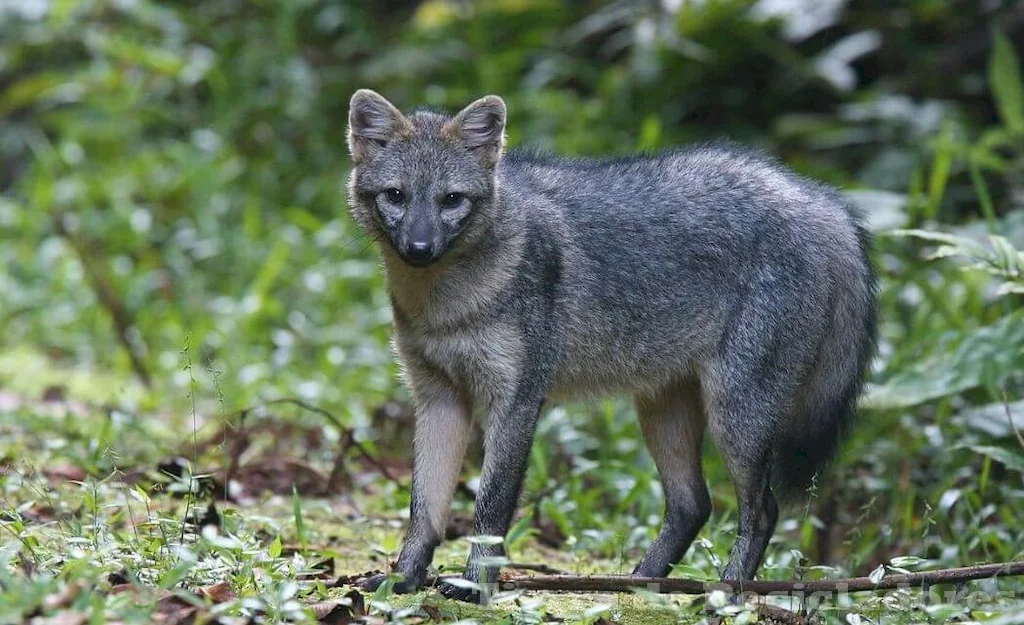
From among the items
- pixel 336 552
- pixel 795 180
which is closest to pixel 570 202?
pixel 795 180

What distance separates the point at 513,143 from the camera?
11.1m

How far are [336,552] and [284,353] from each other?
389 centimetres

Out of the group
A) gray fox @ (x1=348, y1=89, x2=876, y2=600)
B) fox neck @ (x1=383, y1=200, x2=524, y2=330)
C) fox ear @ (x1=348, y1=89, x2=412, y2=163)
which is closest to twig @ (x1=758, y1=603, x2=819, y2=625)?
gray fox @ (x1=348, y1=89, x2=876, y2=600)

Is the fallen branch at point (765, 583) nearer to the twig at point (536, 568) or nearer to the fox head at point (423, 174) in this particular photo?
the twig at point (536, 568)

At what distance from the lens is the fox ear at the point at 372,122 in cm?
555

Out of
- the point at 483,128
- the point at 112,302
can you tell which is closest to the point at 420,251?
the point at 483,128

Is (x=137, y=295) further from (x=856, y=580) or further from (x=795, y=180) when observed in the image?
(x=856, y=580)

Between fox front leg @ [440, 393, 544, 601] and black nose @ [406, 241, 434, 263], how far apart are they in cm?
70

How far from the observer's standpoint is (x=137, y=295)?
34.3ft

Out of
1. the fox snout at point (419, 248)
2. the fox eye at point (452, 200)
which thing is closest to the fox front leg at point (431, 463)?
the fox snout at point (419, 248)

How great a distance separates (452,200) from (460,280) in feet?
1.08

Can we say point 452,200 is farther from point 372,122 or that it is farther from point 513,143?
point 513,143

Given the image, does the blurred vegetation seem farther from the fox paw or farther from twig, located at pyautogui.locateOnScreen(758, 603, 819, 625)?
the fox paw

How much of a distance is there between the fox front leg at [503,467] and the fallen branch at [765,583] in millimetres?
369
